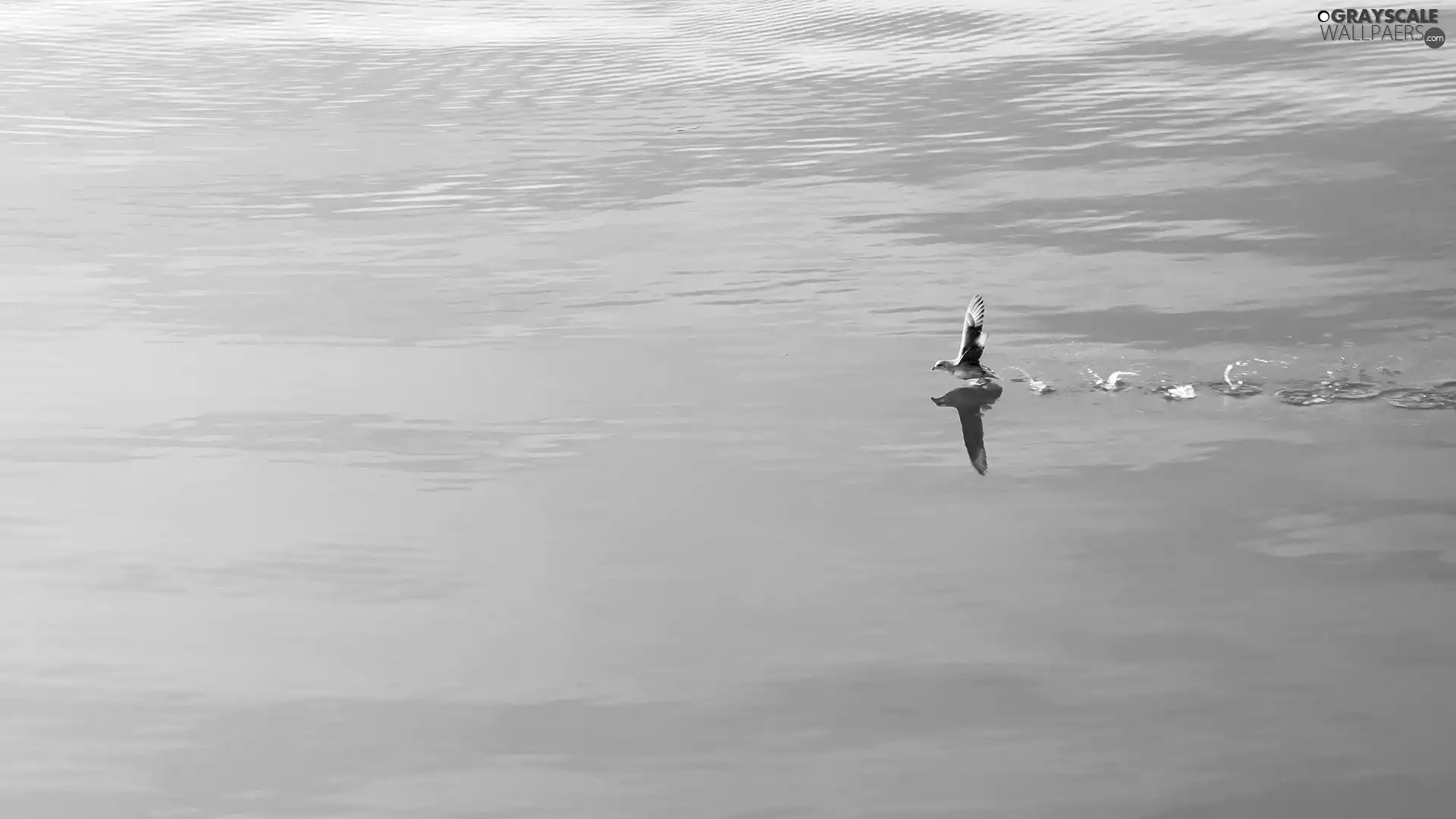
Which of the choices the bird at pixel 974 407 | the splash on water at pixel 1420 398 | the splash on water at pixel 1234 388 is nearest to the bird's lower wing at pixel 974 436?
the bird at pixel 974 407

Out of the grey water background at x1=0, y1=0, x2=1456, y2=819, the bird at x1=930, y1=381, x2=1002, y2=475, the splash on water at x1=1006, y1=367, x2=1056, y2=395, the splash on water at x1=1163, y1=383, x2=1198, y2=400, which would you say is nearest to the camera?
the grey water background at x1=0, y1=0, x2=1456, y2=819

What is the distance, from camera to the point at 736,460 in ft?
24.4

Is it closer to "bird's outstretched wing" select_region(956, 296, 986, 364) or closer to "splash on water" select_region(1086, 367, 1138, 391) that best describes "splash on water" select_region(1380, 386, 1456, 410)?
"splash on water" select_region(1086, 367, 1138, 391)

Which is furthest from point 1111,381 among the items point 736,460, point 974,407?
point 736,460

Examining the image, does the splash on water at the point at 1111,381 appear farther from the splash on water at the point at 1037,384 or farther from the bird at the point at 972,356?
the bird at the point at 972,356

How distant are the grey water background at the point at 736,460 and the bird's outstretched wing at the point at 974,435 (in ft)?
0.27

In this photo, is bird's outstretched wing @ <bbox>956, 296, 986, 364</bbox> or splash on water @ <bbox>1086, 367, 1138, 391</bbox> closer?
bird's outstretched wing @ <bbox>956, 296, 986, 364</bbox>

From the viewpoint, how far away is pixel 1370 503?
6.66 metres

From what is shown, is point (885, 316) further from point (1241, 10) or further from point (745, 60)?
point (1241, 10)

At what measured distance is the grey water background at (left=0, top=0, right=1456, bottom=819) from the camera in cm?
527

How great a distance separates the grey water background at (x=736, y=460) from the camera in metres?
5.27

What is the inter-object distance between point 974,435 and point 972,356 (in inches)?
18.4

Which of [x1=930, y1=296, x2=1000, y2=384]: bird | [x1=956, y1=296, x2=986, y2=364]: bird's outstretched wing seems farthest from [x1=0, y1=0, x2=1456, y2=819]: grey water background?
[x1=956, y1=296, x2=986, y2=364]: bird's outstretched wing

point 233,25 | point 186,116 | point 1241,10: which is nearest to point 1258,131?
point 1241,10
